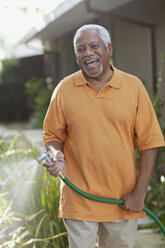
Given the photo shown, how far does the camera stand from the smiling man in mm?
2064

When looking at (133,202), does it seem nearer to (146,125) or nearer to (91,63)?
(146,125)

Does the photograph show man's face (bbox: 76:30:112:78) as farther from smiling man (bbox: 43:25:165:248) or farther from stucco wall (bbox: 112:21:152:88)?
stucco wall (bbox: 112:21:152:88)

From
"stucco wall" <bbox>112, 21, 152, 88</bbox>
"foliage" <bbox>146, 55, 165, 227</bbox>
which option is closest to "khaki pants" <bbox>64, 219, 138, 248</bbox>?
"foliage" <bbox>146, 55, 165, 227</bbox>

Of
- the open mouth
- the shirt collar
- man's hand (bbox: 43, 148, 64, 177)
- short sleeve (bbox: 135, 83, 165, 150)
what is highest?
the open mouth

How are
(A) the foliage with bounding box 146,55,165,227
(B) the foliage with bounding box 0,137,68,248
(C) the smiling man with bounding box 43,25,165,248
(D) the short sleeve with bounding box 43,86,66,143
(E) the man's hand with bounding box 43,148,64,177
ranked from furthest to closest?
1. (A) the foliage with bounding box 146,55,165,227
2. (B) the foliage with bounding box 0,137,68,248
3. (D) the short sleeve with bounding box 43,86,66,143
4. (C) the smiling man with bounding box 43,25,165,248
5. (E) the man's hand with bounding box 43,148,64,177

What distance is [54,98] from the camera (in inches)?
86.4

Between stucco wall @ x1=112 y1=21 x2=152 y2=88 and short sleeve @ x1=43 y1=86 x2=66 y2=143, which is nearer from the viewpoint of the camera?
short sleeve @ x1=43 y1=86 x2=66 y2=143

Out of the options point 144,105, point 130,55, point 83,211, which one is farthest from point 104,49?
point 130,55

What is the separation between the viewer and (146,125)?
212 cm

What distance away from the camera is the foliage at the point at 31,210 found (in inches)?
119

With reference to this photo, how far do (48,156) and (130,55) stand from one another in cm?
449

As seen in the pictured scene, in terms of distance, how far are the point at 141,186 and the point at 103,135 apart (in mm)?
331

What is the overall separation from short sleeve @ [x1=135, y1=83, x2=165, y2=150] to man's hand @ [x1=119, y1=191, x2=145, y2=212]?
246 millimetres

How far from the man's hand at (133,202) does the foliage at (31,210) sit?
90 centimetres
